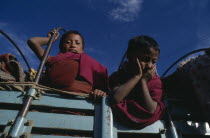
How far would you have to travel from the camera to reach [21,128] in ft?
4.01

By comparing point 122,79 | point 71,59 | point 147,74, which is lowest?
point 147,74

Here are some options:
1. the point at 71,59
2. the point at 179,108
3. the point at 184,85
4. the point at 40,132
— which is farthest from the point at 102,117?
the point at 184,85

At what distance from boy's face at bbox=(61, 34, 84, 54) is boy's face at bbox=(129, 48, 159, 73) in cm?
104

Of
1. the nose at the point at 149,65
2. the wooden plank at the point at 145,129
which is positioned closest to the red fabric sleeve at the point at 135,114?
the wooden plank at the point at 145,129

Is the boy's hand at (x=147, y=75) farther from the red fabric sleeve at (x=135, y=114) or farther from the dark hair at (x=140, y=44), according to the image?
the dark hair at (x=140, y=44)

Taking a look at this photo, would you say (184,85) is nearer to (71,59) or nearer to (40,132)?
(71,59)

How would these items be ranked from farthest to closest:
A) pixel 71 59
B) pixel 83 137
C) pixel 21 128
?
1. pixel 71 59
2. pixel 83 137
3. pixel 21 128

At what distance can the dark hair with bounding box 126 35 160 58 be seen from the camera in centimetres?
208

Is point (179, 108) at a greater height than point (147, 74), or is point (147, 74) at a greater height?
point (147, 74)

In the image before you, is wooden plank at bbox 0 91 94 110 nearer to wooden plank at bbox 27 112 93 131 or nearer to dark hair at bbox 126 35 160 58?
wooden plank at bbox 27 112 93 131

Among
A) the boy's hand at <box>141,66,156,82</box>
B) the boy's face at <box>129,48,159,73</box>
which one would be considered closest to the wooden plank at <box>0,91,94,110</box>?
the boy's hand at <box>141,66,156,82</box>

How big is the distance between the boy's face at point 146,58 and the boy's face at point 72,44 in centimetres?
104

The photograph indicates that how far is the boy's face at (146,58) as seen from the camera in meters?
1.89

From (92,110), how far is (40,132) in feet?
1.51
